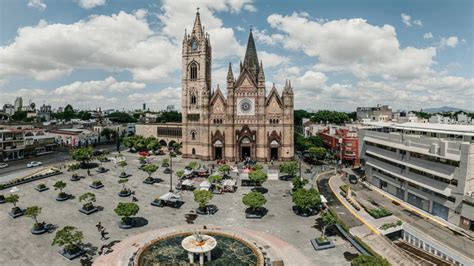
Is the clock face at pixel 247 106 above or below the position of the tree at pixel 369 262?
above

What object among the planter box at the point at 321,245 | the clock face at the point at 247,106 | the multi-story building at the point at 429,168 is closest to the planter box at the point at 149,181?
the clock face at the point at 247,106

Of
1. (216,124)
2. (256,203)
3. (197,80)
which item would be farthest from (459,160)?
(197,80)

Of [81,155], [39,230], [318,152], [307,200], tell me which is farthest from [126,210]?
[318,152]

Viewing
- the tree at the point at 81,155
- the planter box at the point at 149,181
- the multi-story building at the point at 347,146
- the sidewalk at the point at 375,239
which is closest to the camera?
the sidewalk at the point at 375,239

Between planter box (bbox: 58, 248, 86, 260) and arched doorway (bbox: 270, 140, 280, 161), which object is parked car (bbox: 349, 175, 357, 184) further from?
planter box (bbox: 58, 248, 86, 260)

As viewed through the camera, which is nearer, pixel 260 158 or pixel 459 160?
pixel 459 160

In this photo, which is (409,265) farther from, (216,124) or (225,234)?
→ (216,124)

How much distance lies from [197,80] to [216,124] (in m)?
14.9

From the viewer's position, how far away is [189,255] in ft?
88.9

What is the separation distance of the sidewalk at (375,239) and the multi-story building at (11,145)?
86209 mm

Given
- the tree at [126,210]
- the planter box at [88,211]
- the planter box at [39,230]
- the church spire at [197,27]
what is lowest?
the planter box at [39,230]

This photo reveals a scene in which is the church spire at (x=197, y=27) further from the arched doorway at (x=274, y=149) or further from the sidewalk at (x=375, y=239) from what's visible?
the sidewalk at (x=375, y=239)

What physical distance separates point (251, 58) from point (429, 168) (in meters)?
56.5

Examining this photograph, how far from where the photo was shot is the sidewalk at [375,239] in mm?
28566
